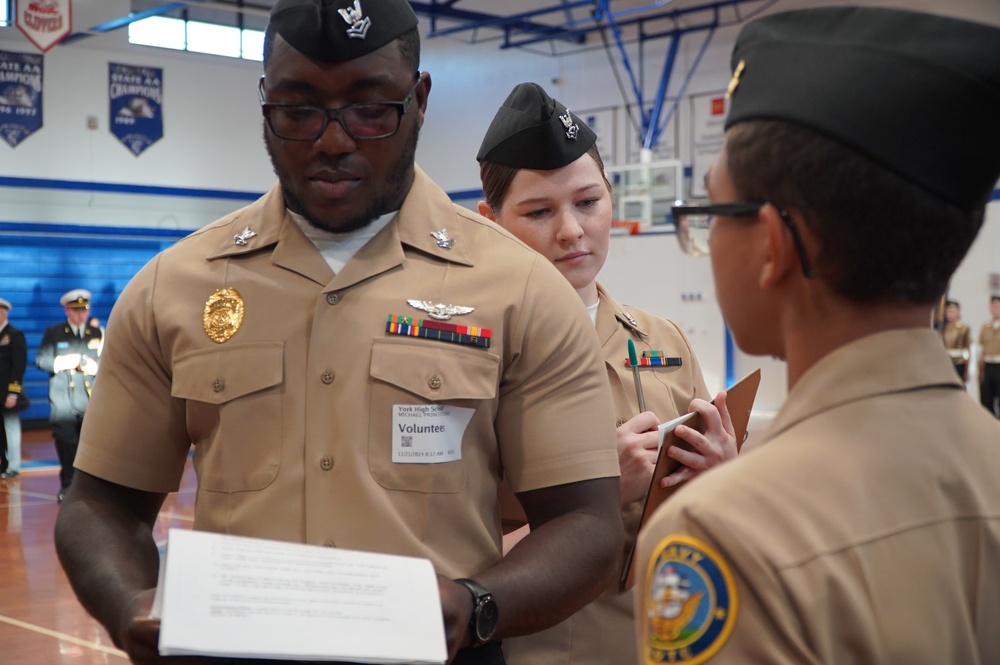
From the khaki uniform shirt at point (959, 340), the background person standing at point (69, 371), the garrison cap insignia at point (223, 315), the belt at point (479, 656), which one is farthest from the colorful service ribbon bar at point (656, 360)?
the khaki uniform shirt at point (959, 340)

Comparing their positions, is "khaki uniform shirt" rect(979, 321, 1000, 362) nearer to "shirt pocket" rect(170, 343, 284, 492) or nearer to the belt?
the belt

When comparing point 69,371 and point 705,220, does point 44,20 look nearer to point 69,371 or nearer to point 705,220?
point 69,371

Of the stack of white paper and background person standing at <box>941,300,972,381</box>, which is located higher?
the stack of white paper

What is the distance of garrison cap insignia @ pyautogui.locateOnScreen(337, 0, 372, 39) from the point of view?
5.79ft

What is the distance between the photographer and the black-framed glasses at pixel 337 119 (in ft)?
5.90

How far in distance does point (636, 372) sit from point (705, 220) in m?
1.06

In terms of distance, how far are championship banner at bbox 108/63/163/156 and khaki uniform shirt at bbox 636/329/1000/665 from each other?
1750 centimetres

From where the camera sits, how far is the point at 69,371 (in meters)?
10.7

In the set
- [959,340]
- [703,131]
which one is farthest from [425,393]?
[703,131]

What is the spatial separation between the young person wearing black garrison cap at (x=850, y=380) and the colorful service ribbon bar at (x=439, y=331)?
0.66 meters

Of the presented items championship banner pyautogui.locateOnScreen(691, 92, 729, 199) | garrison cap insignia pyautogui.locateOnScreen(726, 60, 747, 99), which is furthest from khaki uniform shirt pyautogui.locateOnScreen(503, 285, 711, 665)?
championship banner pyautogui.locateOnScreen(691, 92, 729, 199)

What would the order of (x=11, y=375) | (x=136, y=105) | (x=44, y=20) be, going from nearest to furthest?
(x=44, y=20)
(x=11, y=375)
(x=136, y=105)

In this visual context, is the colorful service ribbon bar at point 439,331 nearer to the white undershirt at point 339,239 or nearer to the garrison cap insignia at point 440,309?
the garrison cap insignia at point 440,309

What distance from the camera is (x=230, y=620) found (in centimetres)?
129
